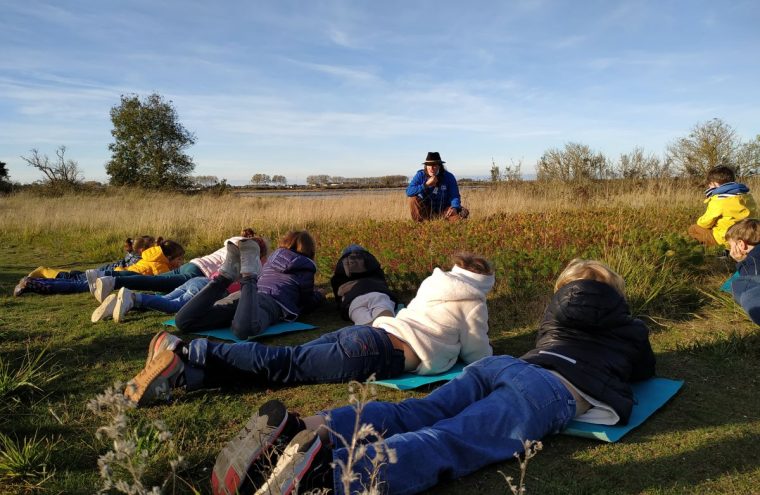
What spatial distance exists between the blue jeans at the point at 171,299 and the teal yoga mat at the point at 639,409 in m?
3.73

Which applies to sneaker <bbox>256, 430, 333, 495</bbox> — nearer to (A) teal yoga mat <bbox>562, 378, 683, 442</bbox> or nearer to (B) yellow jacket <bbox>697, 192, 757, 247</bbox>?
(A) teal yoga mat <bbox>562, 378, 683, 442</bbox>

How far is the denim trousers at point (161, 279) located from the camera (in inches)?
244

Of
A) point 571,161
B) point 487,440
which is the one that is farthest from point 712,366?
point 571,161

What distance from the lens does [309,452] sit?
6.18 ft

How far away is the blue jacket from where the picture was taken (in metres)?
10.3

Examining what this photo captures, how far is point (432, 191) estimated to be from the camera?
1035cm

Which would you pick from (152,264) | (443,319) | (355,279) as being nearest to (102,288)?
(152,264)

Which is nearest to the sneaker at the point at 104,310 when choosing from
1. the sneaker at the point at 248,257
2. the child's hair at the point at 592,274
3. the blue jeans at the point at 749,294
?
the sneaker at the point at 248,257

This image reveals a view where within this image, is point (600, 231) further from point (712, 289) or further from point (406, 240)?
point (406, 240)

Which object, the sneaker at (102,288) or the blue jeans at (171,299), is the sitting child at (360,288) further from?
the sneaker at (102,288)

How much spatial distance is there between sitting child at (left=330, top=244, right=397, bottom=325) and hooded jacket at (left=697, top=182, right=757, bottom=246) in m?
4.78

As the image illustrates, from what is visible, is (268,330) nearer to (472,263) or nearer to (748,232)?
(472,263)

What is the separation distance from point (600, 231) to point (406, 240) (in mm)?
2577

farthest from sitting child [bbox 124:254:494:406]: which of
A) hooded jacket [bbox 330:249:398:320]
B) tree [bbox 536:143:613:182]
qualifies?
tree [bbox 536:143:613:182]
